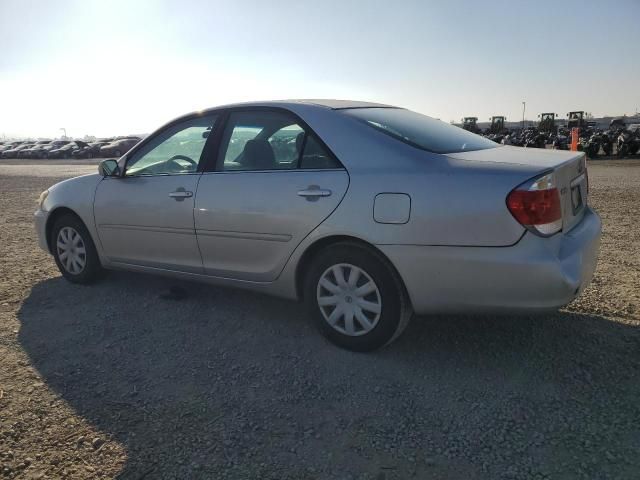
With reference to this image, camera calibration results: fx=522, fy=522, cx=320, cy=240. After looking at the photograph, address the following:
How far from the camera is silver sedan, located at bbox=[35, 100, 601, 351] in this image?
9.27 feet

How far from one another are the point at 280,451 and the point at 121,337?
1.84 metres

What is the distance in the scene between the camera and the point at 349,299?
3316mm

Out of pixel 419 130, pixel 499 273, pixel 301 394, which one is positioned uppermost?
pixel 419 130

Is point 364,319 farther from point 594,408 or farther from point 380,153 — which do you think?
point 594,408

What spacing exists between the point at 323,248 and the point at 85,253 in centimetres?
262

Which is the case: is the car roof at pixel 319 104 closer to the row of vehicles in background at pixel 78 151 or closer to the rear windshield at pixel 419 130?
the rear windshield at pixel 419 130

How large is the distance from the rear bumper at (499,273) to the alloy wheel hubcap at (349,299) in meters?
0.25

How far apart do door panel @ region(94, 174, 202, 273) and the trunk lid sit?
2.04 meters

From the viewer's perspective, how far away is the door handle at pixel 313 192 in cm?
329

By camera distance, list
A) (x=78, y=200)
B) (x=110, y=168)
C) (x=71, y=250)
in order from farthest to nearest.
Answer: (x=71, y=250), (x=78, y=200), (x=110, y=168)

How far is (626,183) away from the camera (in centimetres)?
1239

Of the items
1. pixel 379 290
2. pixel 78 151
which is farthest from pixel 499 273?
pixel 78 151

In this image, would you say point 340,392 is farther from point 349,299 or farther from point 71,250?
point 71,250

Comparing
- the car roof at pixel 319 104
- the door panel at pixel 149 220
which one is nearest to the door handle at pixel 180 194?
the door panel at pixel 149 220
